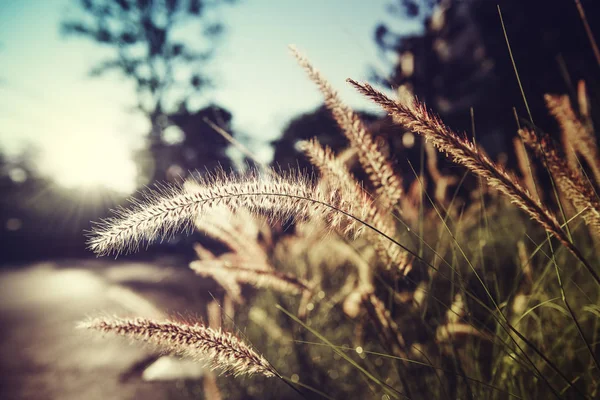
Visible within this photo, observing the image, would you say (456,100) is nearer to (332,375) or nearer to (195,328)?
(332,375)

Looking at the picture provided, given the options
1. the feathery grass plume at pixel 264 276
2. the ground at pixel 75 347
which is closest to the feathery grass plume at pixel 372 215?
the feathery grass plume at pixel 264 276

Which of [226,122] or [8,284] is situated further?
[8,284]

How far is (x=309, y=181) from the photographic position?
0.87 metres

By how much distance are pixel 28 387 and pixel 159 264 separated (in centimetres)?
736

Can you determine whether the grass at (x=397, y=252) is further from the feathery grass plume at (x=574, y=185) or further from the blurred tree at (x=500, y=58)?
the blurred tree at (x=500, y=58)

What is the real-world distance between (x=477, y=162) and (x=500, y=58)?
287 inches

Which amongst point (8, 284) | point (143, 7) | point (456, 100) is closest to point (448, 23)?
point (456, 100)

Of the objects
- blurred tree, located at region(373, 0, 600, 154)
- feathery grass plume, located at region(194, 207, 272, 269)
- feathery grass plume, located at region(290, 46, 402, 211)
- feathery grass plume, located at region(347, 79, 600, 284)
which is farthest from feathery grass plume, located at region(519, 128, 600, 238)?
blurred tree, located at region(373, 0, 600, 154)

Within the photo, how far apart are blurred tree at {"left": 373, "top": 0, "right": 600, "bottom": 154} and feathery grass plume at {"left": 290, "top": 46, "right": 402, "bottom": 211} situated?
5.18ft

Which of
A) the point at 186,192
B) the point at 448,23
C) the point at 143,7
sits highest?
the point at 143,7

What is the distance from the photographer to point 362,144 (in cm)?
111

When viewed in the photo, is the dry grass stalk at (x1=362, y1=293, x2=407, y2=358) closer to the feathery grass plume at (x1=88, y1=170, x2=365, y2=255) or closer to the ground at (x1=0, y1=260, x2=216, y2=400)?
the feathery grass plume at (x1=88, y1=170, x2=365, y2=255)

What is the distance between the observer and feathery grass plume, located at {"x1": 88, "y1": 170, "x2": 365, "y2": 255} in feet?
2.51

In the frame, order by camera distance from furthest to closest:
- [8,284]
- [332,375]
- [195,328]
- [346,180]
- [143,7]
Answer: [143,7]
[8,284]
[332,375]
[346,180]
[195,328]
